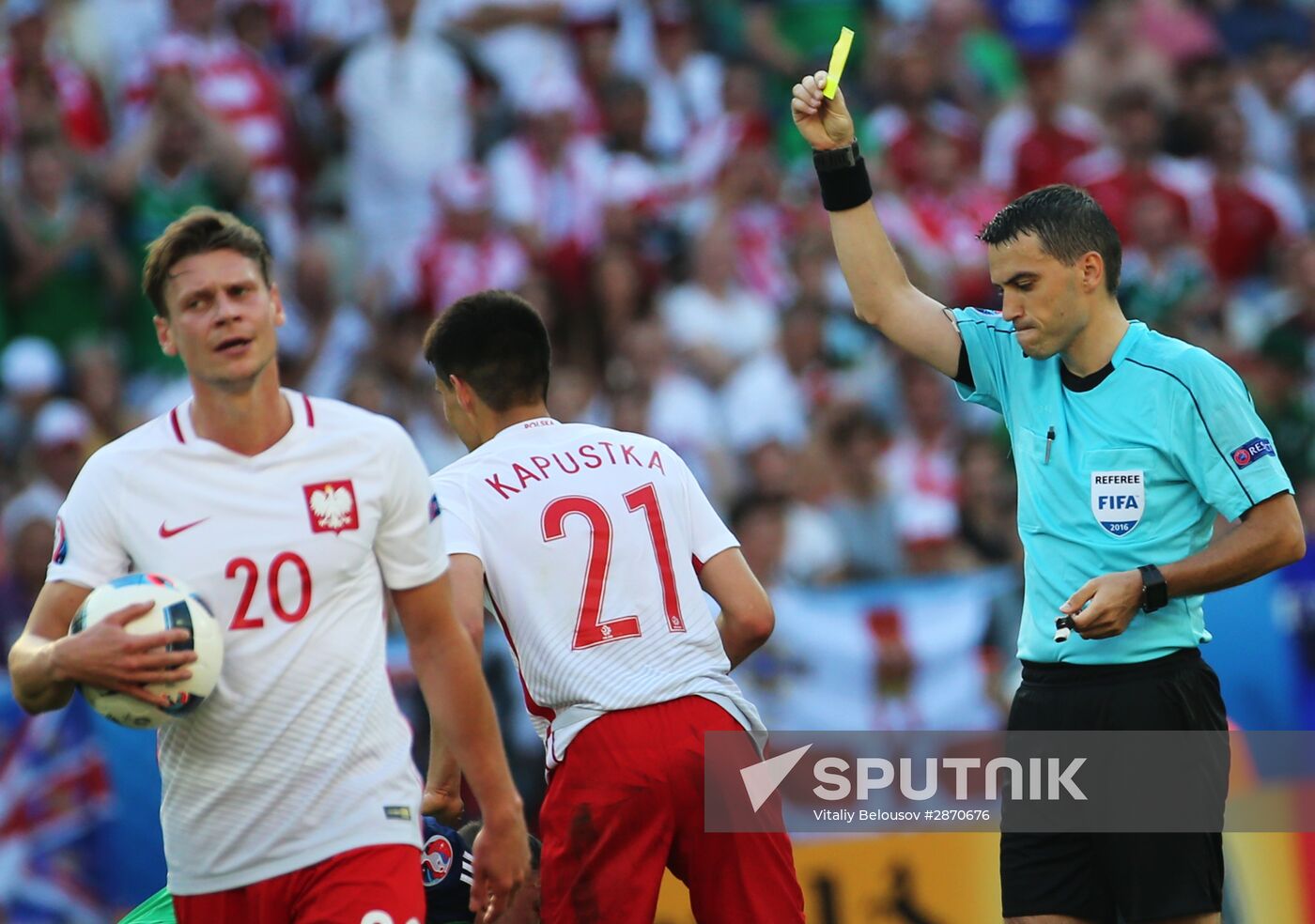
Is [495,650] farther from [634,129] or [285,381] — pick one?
[634,129]

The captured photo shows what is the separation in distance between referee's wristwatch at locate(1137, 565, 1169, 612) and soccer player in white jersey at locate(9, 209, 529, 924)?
6.32ft

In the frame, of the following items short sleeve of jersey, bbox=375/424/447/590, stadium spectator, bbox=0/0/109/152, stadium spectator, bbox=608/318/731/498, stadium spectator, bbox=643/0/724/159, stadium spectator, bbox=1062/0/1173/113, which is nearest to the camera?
short sleeve of jersey, bbox=375/424/447/590

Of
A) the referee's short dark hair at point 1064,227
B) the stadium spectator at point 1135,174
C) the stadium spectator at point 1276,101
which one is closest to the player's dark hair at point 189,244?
the referee's short dark hair at point 1064,227

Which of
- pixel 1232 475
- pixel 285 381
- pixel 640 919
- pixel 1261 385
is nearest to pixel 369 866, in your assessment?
pixel 640 919

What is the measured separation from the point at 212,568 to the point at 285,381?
7.62 meters

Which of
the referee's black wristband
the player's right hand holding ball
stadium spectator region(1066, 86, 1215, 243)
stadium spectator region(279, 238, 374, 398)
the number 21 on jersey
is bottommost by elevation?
the number 21 on jersey

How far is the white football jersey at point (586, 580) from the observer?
18.8ft

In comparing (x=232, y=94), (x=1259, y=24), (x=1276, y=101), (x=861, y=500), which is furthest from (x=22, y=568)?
(x=1259, y=24)

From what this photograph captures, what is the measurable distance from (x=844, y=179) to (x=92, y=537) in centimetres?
277

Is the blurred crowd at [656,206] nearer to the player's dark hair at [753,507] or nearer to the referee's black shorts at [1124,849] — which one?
the player's dark hair at [753,507]

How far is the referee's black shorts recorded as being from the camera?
5.46 metres

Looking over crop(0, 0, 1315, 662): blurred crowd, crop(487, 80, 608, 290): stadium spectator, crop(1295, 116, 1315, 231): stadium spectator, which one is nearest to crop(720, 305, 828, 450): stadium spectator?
crop(0, 0, 1315, 662): blurred crowd

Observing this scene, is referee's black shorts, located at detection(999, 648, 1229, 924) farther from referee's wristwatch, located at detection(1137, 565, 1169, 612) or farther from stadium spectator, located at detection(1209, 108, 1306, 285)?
stadium spectator, located at detection(1209, 108, 1306, 285)

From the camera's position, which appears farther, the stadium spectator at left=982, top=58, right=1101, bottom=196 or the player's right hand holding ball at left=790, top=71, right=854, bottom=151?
the stadium spectator at left=982, top=58, right=1101, bottom=196
